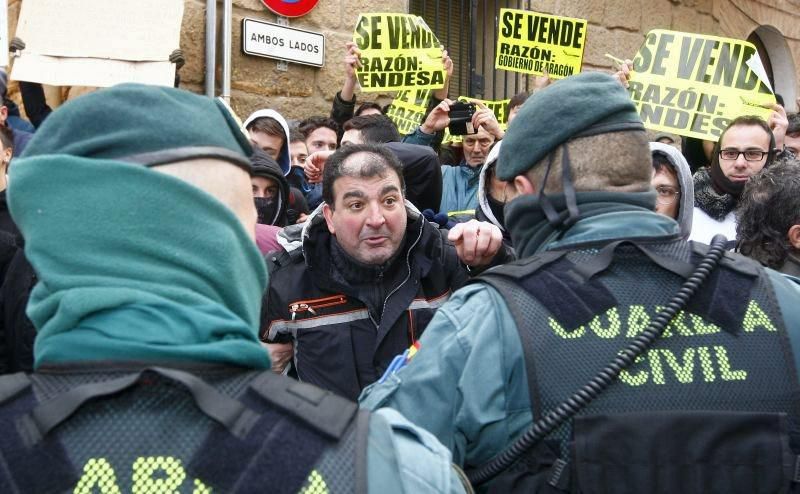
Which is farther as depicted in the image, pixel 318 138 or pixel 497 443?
pixel 318 138

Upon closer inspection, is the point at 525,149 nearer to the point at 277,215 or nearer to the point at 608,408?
the point at 608,408

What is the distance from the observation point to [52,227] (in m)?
1.26

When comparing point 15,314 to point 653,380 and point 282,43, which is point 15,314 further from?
point 282,43

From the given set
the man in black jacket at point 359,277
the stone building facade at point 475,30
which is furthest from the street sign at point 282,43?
the man in black jacket at point 359,277

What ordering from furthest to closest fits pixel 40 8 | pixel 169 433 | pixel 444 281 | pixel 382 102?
pixel 382 102 < pixel 40 8 < pixel 444 281 < pixel 169 433

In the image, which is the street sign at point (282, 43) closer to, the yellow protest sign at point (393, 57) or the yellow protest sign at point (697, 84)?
the yellow protest sign at point (393, 57)

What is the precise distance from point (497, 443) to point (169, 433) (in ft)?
2.76

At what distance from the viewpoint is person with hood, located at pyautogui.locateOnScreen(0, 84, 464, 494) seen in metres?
1.19

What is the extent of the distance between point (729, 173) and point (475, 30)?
13.8 ft

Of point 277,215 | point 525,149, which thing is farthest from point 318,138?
point 525,149

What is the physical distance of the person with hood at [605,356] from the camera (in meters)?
1.76

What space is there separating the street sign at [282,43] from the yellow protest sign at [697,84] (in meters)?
2.58

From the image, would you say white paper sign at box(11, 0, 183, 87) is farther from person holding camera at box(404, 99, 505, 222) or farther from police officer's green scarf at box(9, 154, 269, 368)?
police officer's green scarf at box(9, 154, 269, 368)

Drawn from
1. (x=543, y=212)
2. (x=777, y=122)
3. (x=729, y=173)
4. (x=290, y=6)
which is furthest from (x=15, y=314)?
(x=777, y=122)
